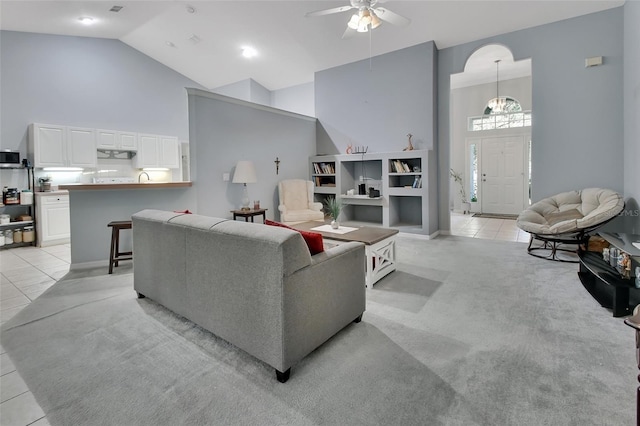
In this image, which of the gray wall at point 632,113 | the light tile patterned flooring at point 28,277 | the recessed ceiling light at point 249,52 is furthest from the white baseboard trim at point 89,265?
the gray wall at point 632,113

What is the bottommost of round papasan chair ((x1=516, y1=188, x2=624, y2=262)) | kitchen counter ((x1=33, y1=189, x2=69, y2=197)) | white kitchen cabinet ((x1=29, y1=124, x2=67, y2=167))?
round papasan chair ((x1=516, y1=188, x2=624, y2=262))

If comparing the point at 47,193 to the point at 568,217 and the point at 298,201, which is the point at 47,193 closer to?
the point at 298,201

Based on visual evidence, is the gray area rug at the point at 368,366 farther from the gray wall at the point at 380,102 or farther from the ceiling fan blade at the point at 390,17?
the gray wall at the point at 380,102

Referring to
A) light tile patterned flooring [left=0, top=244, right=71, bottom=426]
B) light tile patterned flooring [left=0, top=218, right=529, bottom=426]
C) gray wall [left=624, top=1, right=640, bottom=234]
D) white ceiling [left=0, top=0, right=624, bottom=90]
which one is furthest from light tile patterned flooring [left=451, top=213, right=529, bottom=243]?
light tile patterned flooring [left=0, top=244, right=71, bottom=426]

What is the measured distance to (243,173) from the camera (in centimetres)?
507

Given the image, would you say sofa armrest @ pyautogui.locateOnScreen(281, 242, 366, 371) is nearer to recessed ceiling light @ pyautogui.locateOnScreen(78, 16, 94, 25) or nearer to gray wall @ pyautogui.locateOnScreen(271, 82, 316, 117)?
gray wall @ pyautogui.locateOnScreen(271, 82, 316, 117)

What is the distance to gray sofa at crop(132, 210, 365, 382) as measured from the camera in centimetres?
172

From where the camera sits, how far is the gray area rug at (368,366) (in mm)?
1510

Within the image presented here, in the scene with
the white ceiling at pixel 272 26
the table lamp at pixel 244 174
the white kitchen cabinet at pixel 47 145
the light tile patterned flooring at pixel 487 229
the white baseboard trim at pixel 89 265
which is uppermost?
the white ceiling at pixel 272 26

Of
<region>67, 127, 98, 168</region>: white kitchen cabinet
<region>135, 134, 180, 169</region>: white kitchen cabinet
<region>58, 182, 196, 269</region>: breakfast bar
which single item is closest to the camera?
<region>58, 182, 196, 269</region>: breakfast bar

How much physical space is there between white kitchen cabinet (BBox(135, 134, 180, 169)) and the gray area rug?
4801mm

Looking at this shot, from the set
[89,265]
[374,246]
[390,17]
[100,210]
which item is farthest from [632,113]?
[89,265]

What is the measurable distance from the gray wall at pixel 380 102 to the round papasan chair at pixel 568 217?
197 centimetres

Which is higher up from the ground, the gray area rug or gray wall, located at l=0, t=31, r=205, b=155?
gray wall, located at l=0, t=31, r=205, b=155
